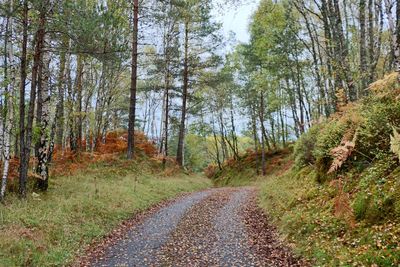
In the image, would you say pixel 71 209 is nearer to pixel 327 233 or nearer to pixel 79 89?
pixel 327 233

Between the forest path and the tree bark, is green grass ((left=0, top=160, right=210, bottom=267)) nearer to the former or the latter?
the tree bark

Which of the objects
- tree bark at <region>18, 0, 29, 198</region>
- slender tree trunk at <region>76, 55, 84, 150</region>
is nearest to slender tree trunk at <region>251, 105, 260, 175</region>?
slender tree trunk at <region>76, 55, 84, 150</region>

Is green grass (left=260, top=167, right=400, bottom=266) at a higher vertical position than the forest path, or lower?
higher

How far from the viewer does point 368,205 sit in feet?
18.6

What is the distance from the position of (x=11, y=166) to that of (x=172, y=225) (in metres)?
5.86

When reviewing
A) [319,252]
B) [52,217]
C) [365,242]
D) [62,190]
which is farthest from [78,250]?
[365,242]

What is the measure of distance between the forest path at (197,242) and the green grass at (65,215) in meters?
0.57

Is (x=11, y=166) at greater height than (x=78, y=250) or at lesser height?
greater

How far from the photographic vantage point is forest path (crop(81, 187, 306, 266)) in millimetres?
6406

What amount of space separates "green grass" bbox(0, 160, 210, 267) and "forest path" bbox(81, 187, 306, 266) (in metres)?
0.57

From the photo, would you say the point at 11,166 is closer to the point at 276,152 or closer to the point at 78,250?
the point at 78,250

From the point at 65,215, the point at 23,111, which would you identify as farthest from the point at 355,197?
the point at 23,111

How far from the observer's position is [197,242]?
7.64m

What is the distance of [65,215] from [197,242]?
134 inches
